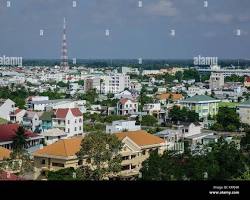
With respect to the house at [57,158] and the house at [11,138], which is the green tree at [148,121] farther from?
the house at [57,158]

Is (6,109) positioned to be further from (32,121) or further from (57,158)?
(57,158)

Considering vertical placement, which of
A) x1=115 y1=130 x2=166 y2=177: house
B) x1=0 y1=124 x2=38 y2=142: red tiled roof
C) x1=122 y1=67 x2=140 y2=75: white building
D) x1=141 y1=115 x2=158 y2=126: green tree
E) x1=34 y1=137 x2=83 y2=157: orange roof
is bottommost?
x1=141 y1=115 x2=158 y2=126: green tree

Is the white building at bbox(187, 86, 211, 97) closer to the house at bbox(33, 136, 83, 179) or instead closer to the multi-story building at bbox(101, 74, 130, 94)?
the multi-story building at bbox(101, 74, 130, 94)

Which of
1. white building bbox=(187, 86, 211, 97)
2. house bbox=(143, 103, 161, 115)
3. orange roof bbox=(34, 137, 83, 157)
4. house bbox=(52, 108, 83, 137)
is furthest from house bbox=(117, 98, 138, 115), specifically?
orange roof bbox=(34, 137, 83, 157)

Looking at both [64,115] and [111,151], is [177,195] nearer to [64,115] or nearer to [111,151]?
[111,151]

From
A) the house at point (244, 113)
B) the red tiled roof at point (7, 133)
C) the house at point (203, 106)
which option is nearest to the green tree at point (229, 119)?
the house at point (244, 113)

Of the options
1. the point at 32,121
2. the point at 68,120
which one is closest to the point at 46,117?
the point at 68,120
